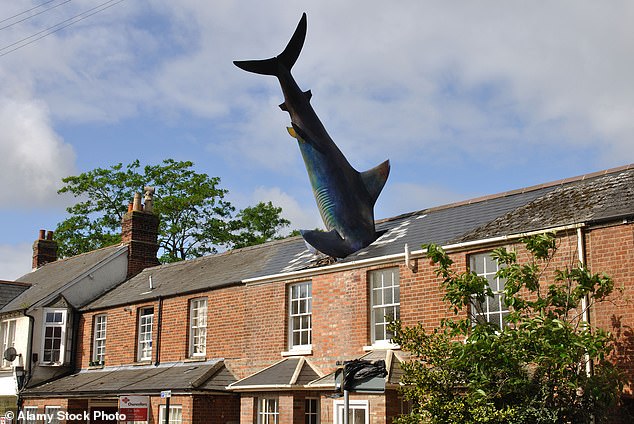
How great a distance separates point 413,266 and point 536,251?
3.94 m

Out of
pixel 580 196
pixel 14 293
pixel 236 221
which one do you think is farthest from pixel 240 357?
pixel 236 221

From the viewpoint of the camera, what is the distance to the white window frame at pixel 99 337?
2744 cm

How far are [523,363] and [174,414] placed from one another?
1128 centimetres

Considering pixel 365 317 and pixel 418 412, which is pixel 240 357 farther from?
pixel 418 412

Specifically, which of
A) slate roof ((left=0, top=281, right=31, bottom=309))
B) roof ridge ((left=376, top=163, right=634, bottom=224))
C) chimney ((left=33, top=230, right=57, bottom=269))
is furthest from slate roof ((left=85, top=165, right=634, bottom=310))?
chimney ((left=33, top=230, right=57, bottom=269))

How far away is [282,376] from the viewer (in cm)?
1875

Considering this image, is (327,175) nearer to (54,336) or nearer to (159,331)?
(159,331)

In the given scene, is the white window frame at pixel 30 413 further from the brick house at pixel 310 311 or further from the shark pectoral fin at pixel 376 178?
the shark pectoral fin at pixel 376 178

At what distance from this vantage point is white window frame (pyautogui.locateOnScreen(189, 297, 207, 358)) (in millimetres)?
23312

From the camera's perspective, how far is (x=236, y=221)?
151 feet

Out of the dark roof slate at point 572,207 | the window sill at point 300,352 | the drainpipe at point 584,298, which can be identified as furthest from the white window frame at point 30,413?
the drainpipe at point 584,298

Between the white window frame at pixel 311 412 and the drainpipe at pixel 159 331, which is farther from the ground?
the drainpipe at pixel 159 331

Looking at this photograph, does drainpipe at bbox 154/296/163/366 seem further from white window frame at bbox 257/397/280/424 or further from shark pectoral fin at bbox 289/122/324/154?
shark pectoral fin at bbox 289/122/324/154

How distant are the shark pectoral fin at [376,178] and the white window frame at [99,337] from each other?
11.4 m
